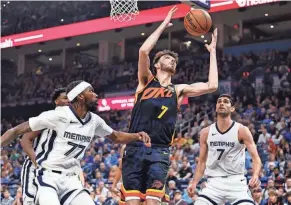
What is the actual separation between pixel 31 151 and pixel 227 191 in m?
2.52

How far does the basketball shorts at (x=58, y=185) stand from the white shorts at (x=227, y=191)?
1.99 metres

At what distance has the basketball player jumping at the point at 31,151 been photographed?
583 cm

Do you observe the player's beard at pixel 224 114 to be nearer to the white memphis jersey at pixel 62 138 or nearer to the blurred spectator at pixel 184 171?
the white memphis jersey at pixel 62 138

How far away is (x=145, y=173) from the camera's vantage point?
5.95 meters

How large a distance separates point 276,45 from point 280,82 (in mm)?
3750

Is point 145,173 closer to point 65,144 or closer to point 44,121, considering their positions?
point 65,144

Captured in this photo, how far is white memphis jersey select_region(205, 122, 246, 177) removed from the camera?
22.7 feet

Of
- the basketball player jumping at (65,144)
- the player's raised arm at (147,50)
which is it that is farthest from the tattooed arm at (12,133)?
the player's raised arm at (147,50)

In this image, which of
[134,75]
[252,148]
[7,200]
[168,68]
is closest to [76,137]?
[168,68]

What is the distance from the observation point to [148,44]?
5914 mm

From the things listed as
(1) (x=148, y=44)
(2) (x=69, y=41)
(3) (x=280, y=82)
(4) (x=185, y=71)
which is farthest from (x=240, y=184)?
(2) (x=69, y=41)

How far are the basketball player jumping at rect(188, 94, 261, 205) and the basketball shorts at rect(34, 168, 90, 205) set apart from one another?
1973 millimetres

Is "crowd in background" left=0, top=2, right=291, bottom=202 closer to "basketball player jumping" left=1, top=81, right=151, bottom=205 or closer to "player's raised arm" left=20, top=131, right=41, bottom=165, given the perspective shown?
"player's raised arm" left=20, top=131, right=41, bottom=165

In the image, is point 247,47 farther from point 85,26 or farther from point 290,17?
point 85,26
